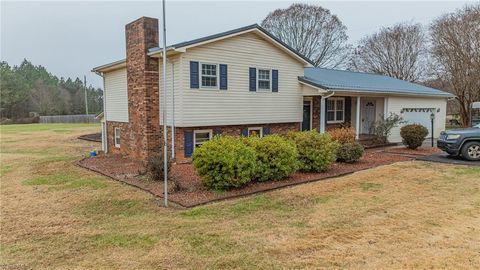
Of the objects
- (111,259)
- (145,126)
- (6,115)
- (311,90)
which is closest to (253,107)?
(311,90)

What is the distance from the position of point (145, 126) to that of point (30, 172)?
3.97 metres

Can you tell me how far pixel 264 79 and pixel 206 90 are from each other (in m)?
2.80

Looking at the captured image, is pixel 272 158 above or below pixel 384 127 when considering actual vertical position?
below

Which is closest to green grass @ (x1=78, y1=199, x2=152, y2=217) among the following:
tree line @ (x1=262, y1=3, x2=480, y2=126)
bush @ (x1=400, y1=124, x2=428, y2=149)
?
bush @ (x1=400, y1=124, x2=428, y2=149)

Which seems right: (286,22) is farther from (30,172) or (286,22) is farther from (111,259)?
(111,259)

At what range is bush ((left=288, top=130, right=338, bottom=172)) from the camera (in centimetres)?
966

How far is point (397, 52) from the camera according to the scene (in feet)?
111

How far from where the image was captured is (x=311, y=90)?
14.2m

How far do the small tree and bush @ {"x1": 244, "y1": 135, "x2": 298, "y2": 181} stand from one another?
8856 millimetres

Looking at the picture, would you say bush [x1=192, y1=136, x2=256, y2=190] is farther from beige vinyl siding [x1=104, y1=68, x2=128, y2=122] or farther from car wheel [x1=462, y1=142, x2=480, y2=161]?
car wheel [x1=462, y1=142, x2=480, y2=161]

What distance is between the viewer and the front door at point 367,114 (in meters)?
18.3

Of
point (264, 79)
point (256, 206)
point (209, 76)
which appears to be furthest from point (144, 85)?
point (256, 206)

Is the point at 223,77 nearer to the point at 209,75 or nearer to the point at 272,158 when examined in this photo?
the point at 209,75

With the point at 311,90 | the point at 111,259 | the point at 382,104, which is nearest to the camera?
the point at 111,259
